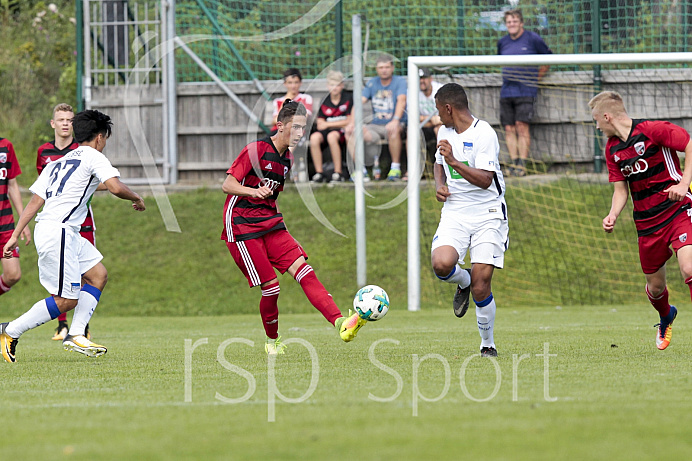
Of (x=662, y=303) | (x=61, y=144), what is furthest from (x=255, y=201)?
(x=662, y=303)

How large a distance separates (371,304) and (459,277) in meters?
0.92

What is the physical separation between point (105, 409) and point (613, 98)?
4558mm

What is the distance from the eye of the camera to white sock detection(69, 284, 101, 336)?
8031 millimetres

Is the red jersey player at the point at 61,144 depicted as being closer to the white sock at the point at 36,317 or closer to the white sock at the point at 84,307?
the white sock at the point at 84,307

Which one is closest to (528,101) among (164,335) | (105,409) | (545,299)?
(545,299)

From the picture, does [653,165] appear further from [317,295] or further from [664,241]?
[317,295]

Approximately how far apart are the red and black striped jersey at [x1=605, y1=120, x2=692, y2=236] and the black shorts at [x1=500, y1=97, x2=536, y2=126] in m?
8.81

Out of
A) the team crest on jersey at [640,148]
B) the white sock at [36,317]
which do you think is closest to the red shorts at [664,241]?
the team crest on jersey at [640,148]

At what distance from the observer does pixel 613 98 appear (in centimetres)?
737

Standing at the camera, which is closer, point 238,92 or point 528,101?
point 528,101

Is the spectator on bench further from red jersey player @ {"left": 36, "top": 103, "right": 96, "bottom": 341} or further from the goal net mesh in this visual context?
red jersey player @ {"left": 36, "top": 103, "right": 96, "bottom": 341}

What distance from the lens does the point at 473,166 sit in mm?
7469

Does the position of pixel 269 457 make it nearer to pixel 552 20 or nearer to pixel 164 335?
pixel 164 335

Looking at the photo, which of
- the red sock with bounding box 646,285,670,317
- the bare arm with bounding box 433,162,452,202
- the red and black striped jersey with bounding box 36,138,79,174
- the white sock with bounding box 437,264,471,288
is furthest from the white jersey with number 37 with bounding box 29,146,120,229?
the red sock with bounding box 646,285,670,317
